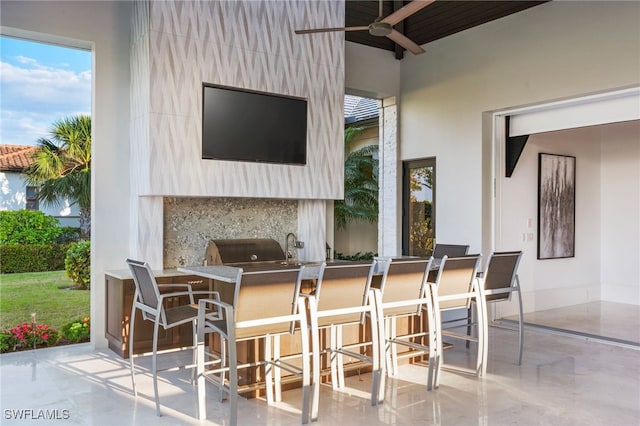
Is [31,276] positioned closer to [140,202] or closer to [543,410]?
[140,202]

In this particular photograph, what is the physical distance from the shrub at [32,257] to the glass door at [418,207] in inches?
180

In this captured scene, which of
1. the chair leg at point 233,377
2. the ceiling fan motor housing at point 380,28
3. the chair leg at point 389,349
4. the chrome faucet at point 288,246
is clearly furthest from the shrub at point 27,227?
the ceiling fan motor housing at point 380,28

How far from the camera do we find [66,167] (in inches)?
213

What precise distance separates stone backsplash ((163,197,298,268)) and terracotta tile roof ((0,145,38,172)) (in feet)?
4.50

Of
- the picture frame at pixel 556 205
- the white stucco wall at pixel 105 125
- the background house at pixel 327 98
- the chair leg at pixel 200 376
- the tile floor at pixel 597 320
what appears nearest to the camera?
the chair leg at pixel 200 376

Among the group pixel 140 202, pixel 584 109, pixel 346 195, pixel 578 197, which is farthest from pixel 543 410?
pixel 346 195

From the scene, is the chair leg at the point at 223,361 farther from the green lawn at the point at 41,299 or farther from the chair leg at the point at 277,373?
the green lawn at the point at 41,299

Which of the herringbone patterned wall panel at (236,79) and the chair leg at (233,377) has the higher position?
the herringbone patterned wall panel at (236,79)

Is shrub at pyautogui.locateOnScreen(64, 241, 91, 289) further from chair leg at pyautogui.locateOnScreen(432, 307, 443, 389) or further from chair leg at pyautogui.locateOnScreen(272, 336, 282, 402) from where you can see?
chair leg at pyautogui.locateOnScreen(432, 307, 443, 389)

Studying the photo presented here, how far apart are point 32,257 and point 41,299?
→ 0.43 meters

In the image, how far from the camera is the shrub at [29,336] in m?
5.09

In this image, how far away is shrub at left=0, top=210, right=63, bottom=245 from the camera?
5.08m

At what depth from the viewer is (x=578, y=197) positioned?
802 centimetres

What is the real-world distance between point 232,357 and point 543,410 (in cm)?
216
